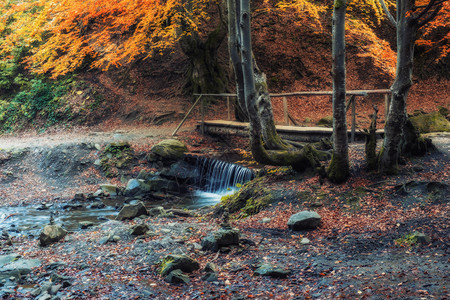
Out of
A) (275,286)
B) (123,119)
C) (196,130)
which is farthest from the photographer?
(123,119)

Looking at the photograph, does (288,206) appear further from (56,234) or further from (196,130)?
(196,130)

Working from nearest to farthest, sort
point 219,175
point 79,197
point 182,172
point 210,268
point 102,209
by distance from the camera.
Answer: point 210,268 < point 102,209 < point 79,197 < point 219,175 < point 182,172

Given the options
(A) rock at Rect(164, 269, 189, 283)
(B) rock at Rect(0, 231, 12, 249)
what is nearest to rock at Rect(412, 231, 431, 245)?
(A) rock at Rect(164, 269, 189, 283)

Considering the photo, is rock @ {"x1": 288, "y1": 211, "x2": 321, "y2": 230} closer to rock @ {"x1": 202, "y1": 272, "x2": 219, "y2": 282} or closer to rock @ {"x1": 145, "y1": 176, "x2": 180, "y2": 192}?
rock @ {"x1": 202, "y1": 272, "x2": 219, "y2": 282}

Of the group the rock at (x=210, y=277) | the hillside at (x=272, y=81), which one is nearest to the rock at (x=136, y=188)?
the hillside at (x=272, y=81)

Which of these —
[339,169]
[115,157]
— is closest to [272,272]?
[339,169]

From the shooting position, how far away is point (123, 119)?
1700cm

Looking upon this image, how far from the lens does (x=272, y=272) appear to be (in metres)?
4.61

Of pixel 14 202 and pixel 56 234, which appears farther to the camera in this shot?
Answer: pixel 14 202

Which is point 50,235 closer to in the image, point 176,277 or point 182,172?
point 176,277

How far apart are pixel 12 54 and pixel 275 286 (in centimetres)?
1901

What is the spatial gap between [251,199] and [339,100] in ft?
8.31

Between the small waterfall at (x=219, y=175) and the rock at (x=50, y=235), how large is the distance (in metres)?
5.06

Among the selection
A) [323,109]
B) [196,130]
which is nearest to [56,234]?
[196,130]
